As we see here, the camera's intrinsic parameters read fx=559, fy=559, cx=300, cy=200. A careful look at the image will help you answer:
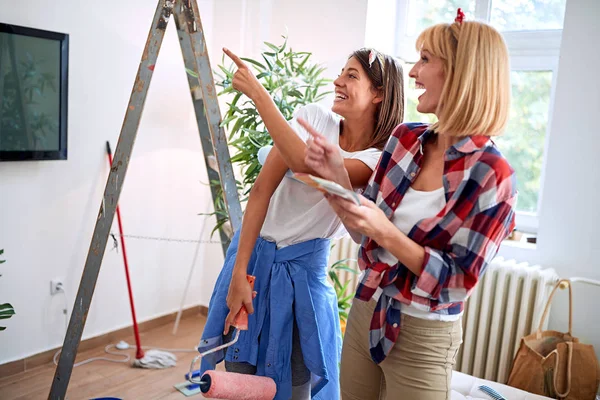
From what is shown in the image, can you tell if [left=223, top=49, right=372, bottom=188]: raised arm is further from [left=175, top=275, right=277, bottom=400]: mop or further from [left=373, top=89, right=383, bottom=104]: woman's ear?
[left=175, top=275, right=277, bottom=400]: mop

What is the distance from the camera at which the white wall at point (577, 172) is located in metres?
2.50

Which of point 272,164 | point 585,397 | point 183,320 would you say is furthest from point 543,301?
point 183,320

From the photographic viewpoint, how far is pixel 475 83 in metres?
1.10

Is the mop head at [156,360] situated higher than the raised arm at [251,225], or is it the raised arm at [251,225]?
the raised arm at [251,225]

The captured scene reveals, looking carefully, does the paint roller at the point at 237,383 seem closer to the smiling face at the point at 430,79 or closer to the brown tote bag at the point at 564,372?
the smiling face at the point at 430,79

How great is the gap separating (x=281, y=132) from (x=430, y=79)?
0.36 meters

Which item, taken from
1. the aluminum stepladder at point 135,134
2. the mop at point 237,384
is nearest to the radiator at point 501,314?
the aluminum stepladder at point 135,134

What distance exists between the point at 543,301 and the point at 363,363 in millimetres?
1602

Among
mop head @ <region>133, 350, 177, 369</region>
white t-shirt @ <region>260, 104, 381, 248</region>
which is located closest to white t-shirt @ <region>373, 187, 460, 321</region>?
white t-shirt @ <region>260, 104, 381, 248</region>

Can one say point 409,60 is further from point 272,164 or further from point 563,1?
point 272,164

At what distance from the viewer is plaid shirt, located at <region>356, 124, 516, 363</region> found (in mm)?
1073

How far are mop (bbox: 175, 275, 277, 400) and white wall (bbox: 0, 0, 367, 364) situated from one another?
1.64m

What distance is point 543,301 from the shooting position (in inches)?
100

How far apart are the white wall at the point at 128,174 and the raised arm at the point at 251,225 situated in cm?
162
